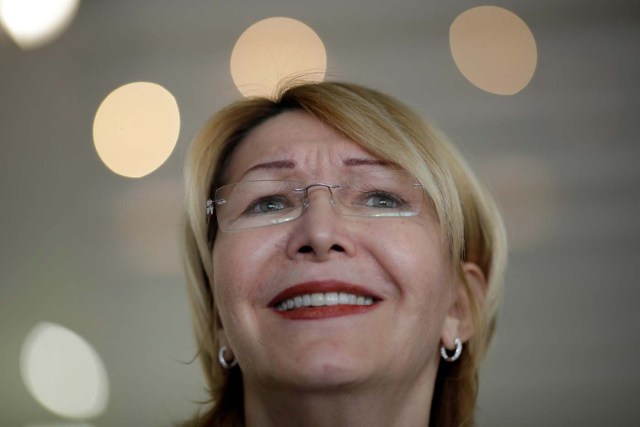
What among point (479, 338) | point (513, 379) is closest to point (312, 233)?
point (479, 338)

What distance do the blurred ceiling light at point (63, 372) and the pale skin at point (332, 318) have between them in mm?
1284

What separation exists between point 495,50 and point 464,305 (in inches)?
49.2

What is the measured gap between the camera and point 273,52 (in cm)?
265

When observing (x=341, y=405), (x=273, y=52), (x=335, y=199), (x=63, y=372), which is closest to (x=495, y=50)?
(x=273, y=52)

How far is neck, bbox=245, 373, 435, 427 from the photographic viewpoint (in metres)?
1.42

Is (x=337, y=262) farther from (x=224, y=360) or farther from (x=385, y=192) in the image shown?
(x=224, y=360)

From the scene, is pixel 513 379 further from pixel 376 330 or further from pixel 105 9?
pixel 105 9

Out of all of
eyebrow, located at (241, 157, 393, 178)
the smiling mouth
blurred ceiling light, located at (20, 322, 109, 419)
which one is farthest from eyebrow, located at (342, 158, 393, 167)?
blurred ceiling light, located at (20, 322, 109, 419)

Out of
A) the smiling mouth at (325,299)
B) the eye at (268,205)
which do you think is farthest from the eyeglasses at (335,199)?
the smiling mouth at (325,299)

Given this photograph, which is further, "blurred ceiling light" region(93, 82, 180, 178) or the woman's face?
"blurred ceiling light" region(93, 82, 180, 178)

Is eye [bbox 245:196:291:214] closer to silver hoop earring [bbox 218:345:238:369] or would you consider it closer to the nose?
the nose

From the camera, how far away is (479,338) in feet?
5.65

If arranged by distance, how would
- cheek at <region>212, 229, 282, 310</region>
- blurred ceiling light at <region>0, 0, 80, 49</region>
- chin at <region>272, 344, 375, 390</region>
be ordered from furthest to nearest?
blurred ceiling light at <region>0, 0, 80, 49</region> → cheek at <region>212, 229, 282, 310</region> → chin at <region>272, 344, 375, 390</region>

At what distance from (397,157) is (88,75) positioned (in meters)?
1.65
